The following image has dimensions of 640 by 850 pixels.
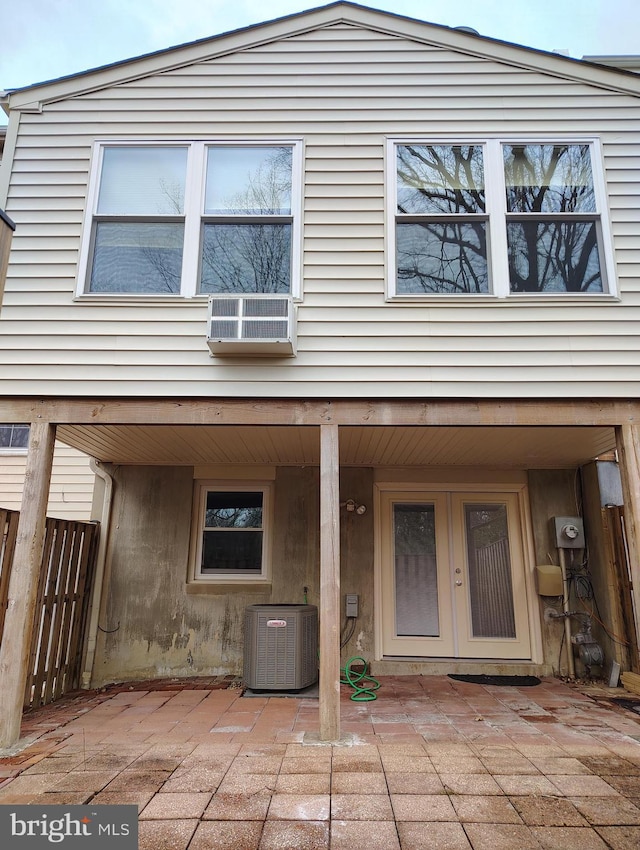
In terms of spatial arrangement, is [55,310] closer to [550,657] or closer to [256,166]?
[256,166]

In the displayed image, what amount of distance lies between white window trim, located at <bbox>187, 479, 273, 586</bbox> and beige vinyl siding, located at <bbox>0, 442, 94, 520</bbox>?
1147 mm

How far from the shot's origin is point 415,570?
5.77 meters

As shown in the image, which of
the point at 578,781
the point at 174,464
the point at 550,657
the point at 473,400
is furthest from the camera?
the point at 174,464

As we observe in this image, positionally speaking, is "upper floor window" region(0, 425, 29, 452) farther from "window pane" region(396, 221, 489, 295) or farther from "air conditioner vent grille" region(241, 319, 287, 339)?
"window pane" region(396, 221, 489, 295)

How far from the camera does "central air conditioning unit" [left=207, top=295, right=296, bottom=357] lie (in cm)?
382

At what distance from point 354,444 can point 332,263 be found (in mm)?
1685

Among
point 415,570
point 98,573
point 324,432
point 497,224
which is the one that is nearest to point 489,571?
point 415,570

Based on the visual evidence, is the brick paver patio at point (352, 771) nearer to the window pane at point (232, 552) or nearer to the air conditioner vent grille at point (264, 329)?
the window pane at point (232, 552)

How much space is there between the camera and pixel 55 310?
4129mm

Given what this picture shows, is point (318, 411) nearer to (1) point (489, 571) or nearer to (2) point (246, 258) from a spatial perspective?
(2) point (246, 258)

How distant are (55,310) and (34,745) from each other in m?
2.95

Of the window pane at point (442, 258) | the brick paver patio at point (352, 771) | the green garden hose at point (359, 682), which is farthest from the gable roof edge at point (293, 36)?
the green garden hose at point (359, 682)

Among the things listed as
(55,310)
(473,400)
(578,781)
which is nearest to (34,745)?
(55,310)
